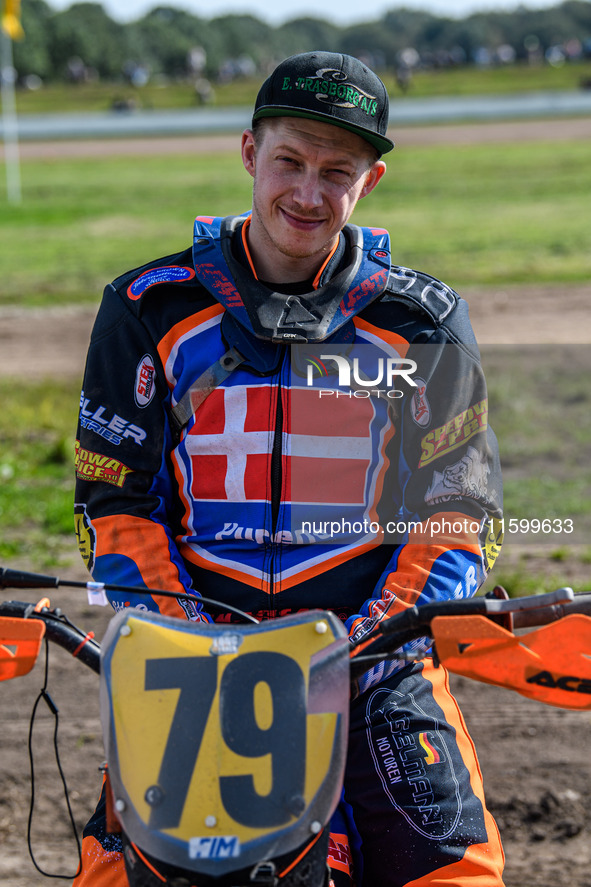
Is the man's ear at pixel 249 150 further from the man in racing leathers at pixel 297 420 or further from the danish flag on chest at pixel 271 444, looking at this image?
the danish flag on chest at pixel 271 444

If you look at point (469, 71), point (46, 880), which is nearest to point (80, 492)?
point (46, 880)

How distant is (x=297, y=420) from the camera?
2381mm

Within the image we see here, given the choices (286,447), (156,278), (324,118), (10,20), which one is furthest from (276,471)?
(10,20)

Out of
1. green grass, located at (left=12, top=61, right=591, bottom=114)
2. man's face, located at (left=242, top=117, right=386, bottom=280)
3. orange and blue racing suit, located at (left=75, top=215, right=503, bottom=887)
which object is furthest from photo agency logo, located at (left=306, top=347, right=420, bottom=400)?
green grass, located at (left=12, top=61, right=591, bottom=114)

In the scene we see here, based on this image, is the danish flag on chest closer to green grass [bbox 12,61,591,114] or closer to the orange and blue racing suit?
the orange and blue racing suit

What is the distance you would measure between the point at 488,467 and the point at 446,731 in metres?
0.64

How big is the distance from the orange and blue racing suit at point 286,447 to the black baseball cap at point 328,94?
1.22 ft

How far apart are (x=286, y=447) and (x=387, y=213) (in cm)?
1449

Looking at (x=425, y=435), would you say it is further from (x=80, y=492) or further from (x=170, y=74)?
(x=170, y=74)

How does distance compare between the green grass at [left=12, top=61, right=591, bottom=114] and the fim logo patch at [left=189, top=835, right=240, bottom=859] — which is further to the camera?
the green grass at [left=12, top=61, right=591, bottom=114]

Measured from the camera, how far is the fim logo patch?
148cm

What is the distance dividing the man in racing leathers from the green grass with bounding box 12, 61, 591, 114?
40188mm

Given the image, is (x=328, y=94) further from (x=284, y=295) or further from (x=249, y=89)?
(x=249, y=89)

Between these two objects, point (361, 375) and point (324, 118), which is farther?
point (361, 375)
